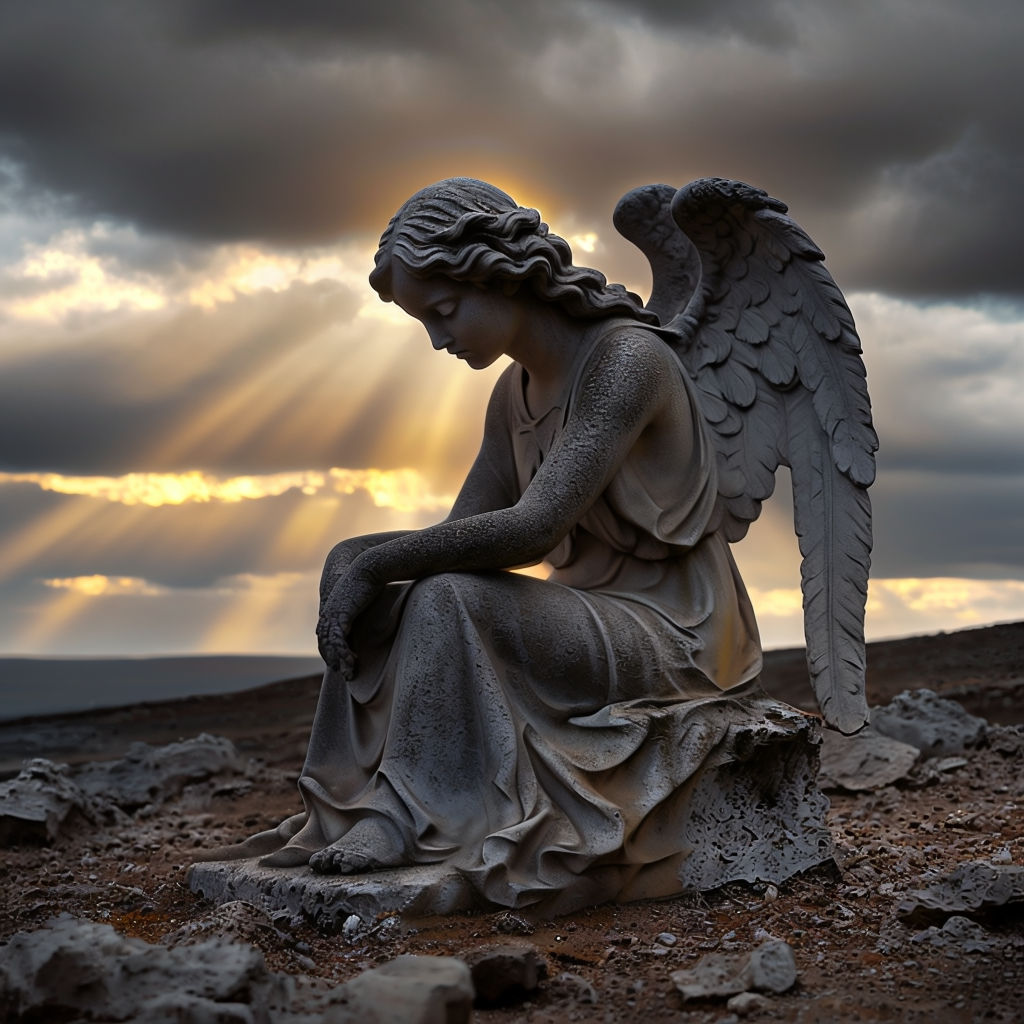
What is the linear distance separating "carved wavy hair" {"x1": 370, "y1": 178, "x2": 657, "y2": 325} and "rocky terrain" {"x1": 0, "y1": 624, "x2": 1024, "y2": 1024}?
2.23m

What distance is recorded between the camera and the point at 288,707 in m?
16.5

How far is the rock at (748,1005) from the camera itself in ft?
12.3

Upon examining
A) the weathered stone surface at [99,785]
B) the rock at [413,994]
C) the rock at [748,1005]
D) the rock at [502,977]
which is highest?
the weathered stone surface at [99,785]

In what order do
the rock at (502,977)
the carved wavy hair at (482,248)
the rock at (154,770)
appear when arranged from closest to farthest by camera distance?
the rock at (502,977)
the carved wavy hair at (482,248)
the rock at (154,770)

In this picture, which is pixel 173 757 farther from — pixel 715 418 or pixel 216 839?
pixel 715 418

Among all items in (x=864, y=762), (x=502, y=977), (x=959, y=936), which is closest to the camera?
(x=502, y=977)

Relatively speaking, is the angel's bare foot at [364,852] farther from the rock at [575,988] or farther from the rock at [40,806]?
the rock at [40,806]

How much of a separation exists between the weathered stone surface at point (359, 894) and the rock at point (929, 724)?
5.43 m

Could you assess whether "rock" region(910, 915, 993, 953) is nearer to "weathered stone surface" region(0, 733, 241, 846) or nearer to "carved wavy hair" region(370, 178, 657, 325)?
"carved wavy hair" region(370, 178, 657, 325)

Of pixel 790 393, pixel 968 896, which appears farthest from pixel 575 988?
pixel 790 393

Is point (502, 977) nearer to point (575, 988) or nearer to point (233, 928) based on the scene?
point (575, 988)

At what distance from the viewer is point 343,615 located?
497 centimetres

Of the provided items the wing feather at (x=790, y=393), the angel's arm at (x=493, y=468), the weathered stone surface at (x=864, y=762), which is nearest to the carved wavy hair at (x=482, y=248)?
the angel's arm at (x=493, y=468)

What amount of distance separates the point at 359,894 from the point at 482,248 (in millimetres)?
2266
